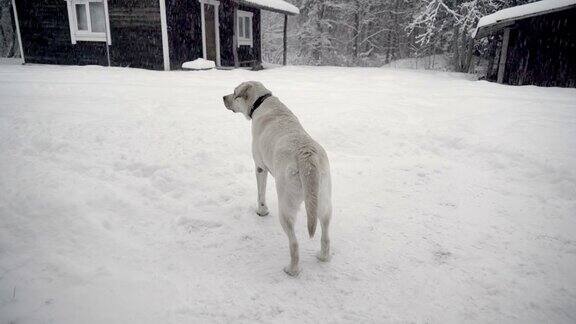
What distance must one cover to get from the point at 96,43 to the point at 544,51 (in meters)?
17.4

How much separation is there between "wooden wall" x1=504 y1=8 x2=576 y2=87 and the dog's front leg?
1387 centimetres

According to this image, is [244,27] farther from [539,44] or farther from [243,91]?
[243,91]

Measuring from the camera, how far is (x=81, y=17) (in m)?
13.0

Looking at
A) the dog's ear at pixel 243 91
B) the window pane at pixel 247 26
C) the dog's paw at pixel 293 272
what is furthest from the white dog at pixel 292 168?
the window pane at pixel 247 26

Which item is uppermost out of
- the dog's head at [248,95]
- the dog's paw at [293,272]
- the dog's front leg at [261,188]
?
the dog's head at [248,95]

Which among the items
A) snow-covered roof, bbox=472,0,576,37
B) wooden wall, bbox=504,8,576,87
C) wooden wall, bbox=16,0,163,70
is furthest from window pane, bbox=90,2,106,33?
wooden wall, bbox=504,8,576,87

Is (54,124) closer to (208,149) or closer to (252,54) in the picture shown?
(208,149)

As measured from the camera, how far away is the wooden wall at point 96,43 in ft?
39.8

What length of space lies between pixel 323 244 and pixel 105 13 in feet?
44.8

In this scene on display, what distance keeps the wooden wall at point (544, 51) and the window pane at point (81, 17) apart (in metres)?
17.0

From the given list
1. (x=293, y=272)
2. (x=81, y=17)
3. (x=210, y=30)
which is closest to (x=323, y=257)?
(x=293, y=272)

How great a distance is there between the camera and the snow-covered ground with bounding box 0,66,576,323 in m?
2.29

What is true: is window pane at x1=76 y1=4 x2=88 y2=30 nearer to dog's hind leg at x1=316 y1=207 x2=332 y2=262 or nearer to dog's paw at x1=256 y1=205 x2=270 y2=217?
dog's paw at x1=256 y1=205 x2=270 y2=217

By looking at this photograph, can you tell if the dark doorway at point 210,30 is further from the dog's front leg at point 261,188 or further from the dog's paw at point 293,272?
the dog's paw at point 293,272
